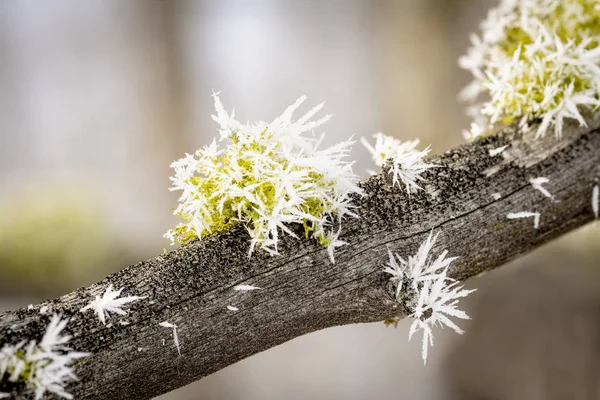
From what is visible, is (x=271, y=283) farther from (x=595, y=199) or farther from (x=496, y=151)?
(x=595, y=199)

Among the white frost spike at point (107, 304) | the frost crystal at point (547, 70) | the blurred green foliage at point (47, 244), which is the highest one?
the blurred green foliage at point (47, 244)

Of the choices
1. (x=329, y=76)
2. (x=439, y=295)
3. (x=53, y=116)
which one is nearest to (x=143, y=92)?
(x=53, y=116)

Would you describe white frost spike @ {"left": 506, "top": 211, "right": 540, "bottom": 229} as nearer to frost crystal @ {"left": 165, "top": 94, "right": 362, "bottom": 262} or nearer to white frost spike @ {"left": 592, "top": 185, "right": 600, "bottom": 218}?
white frost spike @ {"left": 592, "top": 185, "right": 600, "bottom": 218}

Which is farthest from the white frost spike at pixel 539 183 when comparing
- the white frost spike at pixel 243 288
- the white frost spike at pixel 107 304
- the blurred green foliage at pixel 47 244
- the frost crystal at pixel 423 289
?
the blurred green foliage at pixel 47 244

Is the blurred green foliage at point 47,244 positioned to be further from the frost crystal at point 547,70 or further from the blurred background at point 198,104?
the frost crystal at point 547,70

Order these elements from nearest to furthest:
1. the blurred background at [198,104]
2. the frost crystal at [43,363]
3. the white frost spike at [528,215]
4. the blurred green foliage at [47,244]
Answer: the frost crystal at [43,363], the white frost spike at [528,215], the blurred green foliage at [47,244], the blurred background at [198,104]

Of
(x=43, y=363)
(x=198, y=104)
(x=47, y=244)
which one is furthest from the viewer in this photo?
(x=198, y=104)

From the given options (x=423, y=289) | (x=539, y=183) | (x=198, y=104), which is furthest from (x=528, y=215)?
(x=198, y=104)
